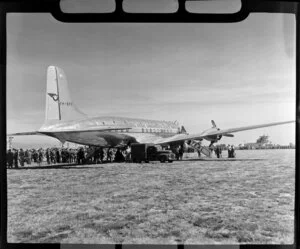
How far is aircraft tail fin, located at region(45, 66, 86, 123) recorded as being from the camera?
211cm

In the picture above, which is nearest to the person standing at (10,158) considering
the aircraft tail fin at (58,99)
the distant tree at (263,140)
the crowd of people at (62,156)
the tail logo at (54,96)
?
the crowd of people at (62,156)

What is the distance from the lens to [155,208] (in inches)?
81.7

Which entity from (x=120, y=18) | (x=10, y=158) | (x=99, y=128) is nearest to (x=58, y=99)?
(x=99, y=128)

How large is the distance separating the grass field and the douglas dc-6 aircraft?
11.8 inches

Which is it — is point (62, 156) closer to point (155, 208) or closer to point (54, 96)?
point (54, 96)

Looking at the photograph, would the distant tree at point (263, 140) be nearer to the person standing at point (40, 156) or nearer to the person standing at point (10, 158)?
the person standing at point (40, 156)

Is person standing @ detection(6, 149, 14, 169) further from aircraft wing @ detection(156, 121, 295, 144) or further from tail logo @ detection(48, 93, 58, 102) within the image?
aircraft wing @ detection(156, 121, 295, 144)

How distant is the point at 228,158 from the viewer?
89.1 inches

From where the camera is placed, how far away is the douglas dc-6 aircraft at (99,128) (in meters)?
2.18

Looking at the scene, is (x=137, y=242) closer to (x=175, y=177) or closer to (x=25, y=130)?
(x=175, y=177)

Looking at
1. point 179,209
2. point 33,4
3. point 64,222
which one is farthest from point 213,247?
point 33,4

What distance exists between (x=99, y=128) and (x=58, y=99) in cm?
34

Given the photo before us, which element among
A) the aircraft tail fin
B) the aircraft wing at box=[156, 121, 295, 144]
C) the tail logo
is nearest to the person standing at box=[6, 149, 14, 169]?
the aircraft tail fin

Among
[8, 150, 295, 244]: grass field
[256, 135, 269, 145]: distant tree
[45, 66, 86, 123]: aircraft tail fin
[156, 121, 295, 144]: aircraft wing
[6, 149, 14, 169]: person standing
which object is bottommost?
[8, 150, 295, 244]: grass field
